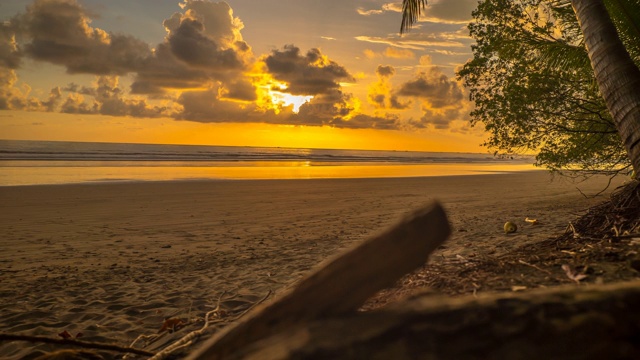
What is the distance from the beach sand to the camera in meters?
4.63

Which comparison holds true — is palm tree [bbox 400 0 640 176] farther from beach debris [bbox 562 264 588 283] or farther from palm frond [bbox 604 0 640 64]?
palm frond [bbox 604 0 640 64]

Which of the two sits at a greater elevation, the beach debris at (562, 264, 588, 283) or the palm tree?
the palm tree

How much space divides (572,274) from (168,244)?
7.16 meters

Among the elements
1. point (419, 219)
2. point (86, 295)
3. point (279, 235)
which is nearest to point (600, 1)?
point (419, 219)

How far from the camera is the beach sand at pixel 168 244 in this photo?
4629 millimetres

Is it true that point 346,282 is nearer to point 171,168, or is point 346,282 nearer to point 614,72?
point 614,72

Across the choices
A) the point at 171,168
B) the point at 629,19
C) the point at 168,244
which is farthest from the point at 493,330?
the point at 171,168

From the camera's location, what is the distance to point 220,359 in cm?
127

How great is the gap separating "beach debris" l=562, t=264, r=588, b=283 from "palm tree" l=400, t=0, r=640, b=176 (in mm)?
1952

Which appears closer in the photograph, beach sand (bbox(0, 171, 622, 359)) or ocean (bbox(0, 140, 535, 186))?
beach sand (bbox(0, 171, 622, 359))

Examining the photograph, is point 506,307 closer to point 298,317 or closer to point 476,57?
point 298,317

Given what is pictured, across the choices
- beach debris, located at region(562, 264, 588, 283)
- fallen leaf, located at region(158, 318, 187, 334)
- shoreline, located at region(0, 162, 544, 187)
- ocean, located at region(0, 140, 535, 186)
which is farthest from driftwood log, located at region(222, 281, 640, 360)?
shoreline, located at region(0, 162, 544, 187)

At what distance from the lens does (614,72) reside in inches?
183

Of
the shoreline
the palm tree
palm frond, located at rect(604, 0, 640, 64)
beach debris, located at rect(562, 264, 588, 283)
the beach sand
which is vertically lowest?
the beach sand
